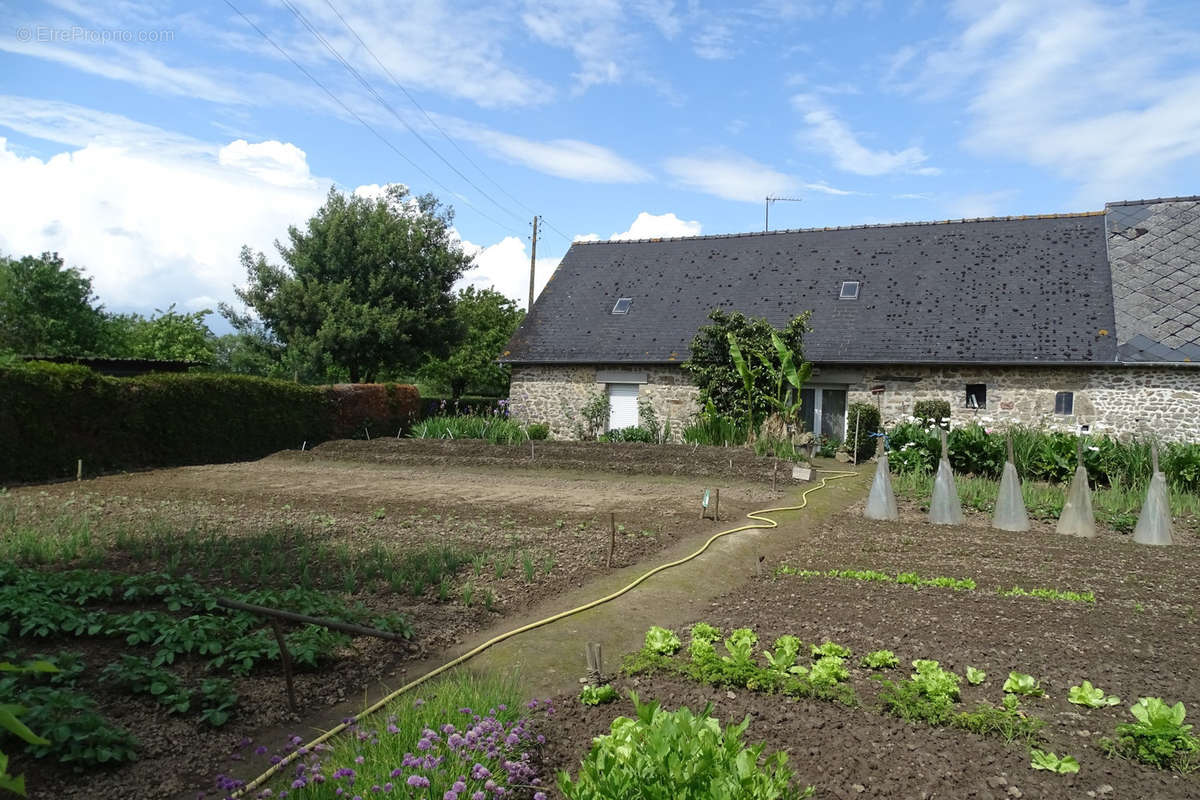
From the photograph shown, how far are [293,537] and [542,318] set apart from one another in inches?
606

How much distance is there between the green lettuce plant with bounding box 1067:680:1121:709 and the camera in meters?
3.84

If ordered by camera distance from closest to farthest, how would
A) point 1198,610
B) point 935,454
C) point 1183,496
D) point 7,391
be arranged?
point 1198,610 → point 1183,496 → point 7,391 → point 935,454

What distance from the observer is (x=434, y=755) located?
3148mm

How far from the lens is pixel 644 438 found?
18.9 m

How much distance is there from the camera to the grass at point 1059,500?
983 cm

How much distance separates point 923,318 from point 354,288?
15757mm

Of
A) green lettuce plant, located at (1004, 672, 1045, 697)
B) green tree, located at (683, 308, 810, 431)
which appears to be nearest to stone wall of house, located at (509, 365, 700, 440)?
green tree, located at (683, 308, 810, 431)

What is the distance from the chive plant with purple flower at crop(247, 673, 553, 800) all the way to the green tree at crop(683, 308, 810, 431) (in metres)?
13.7

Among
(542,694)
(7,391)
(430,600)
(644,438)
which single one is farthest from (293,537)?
(644,438)

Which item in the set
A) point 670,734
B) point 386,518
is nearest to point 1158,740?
point 670,734

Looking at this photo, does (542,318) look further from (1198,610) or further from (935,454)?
(1198,610)

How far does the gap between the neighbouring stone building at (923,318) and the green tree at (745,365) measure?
5.28ft

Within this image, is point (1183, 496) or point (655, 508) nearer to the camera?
point (655, 508)

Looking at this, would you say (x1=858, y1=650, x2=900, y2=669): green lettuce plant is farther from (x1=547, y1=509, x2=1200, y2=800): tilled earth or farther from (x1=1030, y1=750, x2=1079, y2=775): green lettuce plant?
(x1=1030, y1=750, x2=1079, y2=775): green lettuce plant
